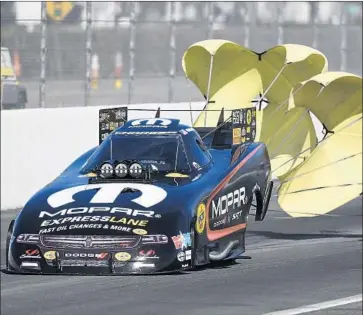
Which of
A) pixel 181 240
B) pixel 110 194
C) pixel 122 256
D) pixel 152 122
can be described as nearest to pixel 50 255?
pixel 122 256

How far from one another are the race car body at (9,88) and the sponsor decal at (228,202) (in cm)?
263

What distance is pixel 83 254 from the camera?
11039 millimetres

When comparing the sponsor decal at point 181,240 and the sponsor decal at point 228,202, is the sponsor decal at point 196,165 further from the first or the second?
the sponsor decal at point 181,240

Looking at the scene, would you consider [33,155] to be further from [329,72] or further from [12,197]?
[329,72]

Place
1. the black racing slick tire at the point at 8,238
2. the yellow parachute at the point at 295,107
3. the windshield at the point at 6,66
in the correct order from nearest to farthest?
the black racing slick tire at the point at 8,238
the windshield at the point at 6,66
the yellow parachute at the point at 295,107

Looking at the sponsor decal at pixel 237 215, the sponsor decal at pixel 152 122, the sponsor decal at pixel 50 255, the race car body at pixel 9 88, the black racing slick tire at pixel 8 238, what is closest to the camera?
the black racing slick tire at pixel 8 238

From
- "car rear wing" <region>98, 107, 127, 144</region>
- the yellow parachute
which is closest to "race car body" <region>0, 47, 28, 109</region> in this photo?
"car rear wing" <region>98, 107, 127, 144</region>

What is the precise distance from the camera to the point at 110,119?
1241cm

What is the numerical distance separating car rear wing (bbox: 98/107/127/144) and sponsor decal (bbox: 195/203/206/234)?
1386mm

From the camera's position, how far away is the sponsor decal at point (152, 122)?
498 inches

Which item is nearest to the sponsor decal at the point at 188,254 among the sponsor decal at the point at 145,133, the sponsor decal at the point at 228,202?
the sponsor decal at the point at 228,202

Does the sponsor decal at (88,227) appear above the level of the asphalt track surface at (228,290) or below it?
above

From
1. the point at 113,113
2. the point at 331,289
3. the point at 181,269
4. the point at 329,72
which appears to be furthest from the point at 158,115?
the point at 331,289

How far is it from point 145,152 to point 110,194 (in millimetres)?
873
